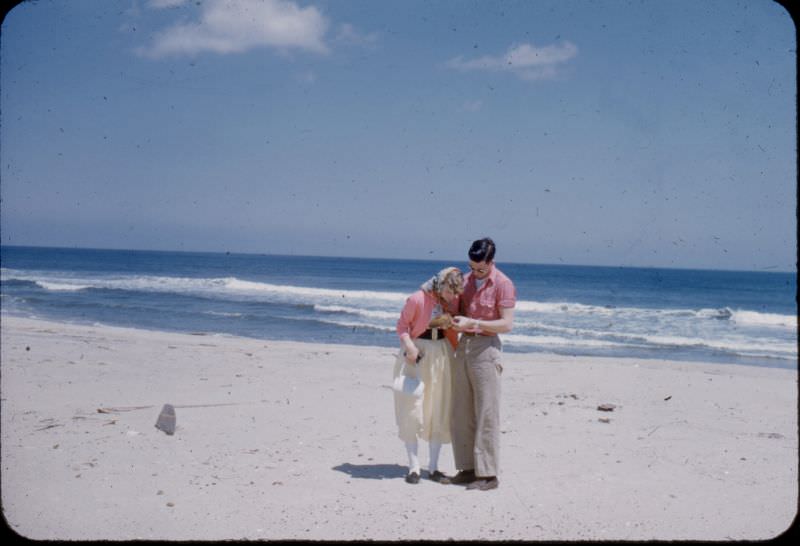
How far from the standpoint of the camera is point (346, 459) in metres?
5.70

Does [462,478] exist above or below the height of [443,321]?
below

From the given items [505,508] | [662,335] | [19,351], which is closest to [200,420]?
[505,508]

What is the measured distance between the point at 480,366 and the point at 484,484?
0.87 meters

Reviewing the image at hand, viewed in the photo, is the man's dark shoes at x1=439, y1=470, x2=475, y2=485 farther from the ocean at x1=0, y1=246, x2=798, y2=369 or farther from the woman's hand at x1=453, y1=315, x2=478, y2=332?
the ocean at x1=0, y1=246, x2=798, y2=369

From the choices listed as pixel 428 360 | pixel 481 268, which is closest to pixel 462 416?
pixel 428 360

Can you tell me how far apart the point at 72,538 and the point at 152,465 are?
1.43m

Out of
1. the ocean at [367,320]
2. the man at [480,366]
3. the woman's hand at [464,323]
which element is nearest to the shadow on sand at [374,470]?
the man at [480,366]

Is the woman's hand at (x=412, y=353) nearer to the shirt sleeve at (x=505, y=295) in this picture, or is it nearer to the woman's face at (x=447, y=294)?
the woman's face at (x=447, y=294)

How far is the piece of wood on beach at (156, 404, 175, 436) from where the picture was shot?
6160mm

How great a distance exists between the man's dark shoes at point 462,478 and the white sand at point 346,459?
133mm

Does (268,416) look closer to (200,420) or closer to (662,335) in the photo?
(200,420)

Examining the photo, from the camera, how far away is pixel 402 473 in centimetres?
534

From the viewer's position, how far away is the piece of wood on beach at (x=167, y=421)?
6160 mm

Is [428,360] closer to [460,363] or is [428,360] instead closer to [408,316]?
[460,363]
